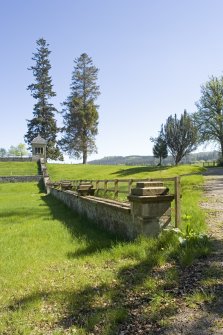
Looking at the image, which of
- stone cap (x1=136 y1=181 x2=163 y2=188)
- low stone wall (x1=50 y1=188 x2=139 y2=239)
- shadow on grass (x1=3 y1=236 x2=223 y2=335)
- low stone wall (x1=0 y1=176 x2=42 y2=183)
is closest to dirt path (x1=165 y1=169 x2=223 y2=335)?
shadow on grass (x1=3 y1=236 x2=223 y2=335)

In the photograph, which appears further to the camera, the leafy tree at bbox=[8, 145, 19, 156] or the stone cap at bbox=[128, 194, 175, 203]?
the leafy tree at bbox=[8, 145, 19, 156]

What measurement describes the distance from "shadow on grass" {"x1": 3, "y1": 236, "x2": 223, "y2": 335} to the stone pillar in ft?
3.42

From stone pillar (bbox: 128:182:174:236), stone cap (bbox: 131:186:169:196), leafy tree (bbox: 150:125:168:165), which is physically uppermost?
leafy tree (bbox: 150:125:168:165)

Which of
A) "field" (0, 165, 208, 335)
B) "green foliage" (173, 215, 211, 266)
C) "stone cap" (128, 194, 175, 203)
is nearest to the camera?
"field" (0, 165, 208, 335)

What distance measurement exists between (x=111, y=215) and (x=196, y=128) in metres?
47.4

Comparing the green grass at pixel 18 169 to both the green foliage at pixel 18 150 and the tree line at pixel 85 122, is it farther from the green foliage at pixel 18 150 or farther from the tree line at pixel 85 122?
the green foliage at pixel 18 150

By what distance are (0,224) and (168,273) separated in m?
8.05

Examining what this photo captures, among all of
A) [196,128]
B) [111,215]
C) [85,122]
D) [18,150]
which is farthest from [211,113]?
[18,150]

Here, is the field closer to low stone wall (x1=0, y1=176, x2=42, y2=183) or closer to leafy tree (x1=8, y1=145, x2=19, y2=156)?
low stone wall (x1=0, y1=176, x2=42, y2=183)

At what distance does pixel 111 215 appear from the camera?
876 centimetres

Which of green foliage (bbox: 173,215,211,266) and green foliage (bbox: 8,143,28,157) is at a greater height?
green foliage (bbox: 8,143,28,157)

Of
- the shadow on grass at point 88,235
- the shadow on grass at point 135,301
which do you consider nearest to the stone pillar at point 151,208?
the shadow on grass at point 88,235

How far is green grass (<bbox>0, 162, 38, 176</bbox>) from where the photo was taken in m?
43.0

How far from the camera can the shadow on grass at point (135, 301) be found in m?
3.85
